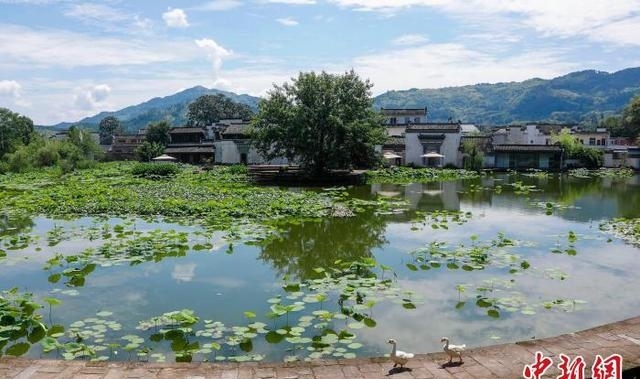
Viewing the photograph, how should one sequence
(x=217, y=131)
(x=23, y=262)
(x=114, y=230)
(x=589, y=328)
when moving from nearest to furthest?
(x=589, y=328) → (x=23, y=262) → (x=114, y=230) → (x=217, y=131)

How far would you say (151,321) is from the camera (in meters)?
8.04

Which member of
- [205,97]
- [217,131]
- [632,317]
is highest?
[205,97]

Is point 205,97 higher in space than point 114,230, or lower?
higher

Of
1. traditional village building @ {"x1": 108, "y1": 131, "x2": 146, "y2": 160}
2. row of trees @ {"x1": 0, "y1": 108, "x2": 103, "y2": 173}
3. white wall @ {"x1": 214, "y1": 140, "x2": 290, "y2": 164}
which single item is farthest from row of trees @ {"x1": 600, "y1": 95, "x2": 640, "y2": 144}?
traditional village building @ {"x1": 108, "y1": 131, "x2": 146, "y2": 160}

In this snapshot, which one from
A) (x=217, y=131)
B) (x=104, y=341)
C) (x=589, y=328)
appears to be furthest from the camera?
(x=217, y=131)

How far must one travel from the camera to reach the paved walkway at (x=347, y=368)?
5.84m

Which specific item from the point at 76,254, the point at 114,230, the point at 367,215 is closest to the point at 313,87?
the point at 367,215

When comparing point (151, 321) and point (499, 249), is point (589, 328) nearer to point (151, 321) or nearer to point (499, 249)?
point (499, 249)

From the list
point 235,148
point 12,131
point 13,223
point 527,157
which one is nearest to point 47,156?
point 12,131

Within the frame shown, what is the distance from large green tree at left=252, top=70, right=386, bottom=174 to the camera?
30375mm

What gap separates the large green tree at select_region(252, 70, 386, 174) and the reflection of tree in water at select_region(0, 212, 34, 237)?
51.8ft

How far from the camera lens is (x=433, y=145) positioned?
46969 millimetres

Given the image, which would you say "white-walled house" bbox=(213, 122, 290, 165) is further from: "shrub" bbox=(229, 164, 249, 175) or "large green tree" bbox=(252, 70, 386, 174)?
"large green tree" bbox=(252, 70, 386, 174)

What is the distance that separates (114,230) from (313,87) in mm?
18621
